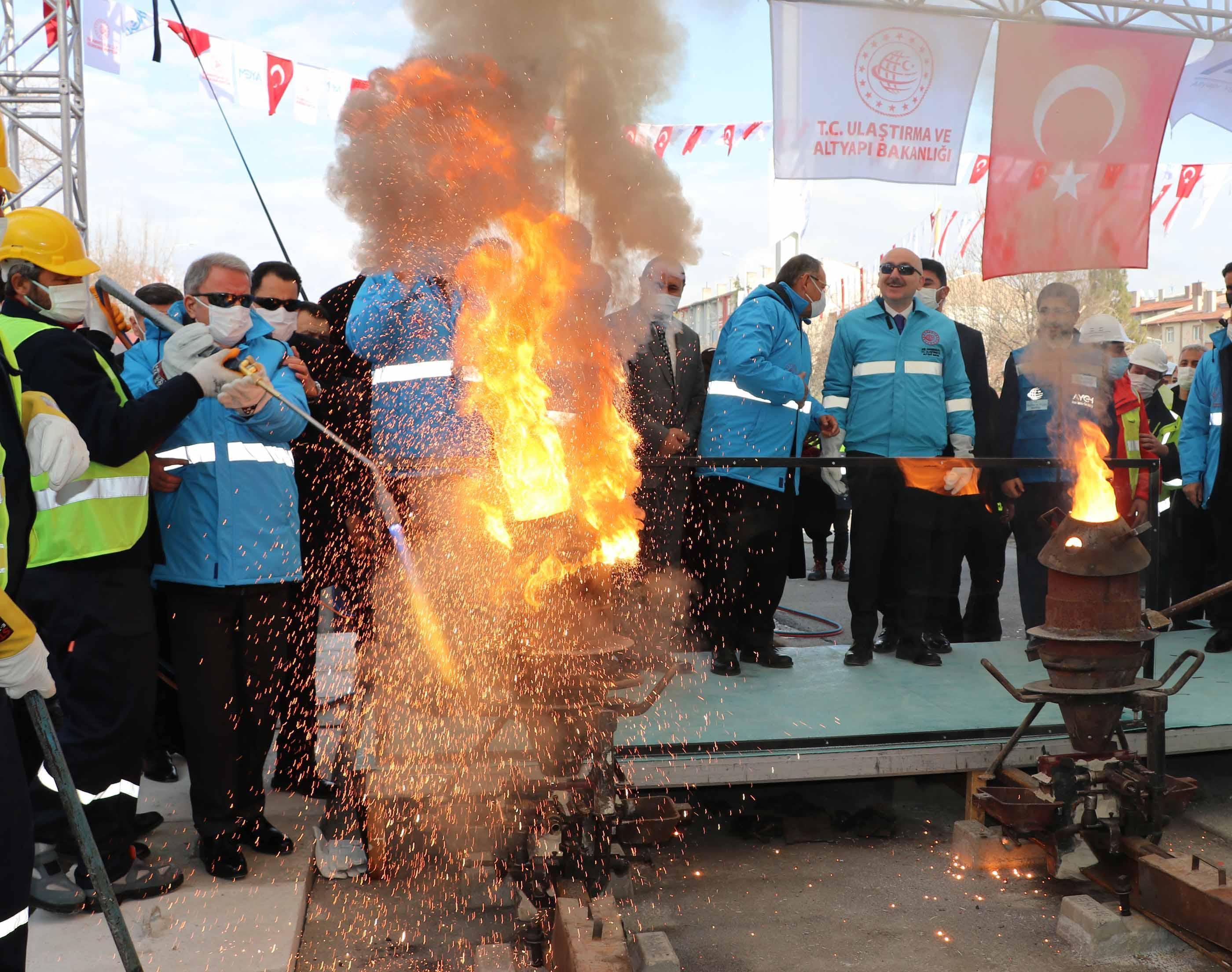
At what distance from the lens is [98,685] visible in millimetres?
3207

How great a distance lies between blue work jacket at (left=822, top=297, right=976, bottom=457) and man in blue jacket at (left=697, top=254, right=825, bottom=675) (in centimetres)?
26

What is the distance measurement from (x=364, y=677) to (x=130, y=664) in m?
1.30

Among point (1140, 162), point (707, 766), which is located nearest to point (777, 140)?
point (1140, 162)

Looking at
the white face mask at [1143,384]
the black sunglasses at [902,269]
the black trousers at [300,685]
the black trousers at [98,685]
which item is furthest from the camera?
the white face mask at [1143,384]

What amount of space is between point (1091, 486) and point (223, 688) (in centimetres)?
347

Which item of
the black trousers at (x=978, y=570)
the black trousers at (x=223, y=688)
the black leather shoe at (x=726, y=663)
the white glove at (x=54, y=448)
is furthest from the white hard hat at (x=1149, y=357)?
the white glove at (x=54, y=448)

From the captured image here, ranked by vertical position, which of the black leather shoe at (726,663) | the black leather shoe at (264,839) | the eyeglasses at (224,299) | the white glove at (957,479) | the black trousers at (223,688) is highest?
the eyeglasses at (224,299)

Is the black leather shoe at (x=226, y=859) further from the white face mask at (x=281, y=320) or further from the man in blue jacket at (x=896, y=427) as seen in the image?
the man in blue jacket at (x=896, y=427)

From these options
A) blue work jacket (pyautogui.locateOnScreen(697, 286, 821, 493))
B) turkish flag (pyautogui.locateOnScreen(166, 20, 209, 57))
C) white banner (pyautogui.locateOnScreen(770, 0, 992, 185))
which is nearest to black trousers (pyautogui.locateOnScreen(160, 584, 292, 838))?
blue work jacket (pyautogui.locateOnScreen(697, 286, 821, 493))

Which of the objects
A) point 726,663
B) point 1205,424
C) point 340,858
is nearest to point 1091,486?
point 726,663

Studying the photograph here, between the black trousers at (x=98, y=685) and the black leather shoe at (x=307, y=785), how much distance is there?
102 cm

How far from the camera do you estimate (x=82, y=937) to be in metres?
3.01

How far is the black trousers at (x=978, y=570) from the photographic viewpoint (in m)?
5.69

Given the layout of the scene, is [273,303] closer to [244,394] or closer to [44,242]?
[244,394]
